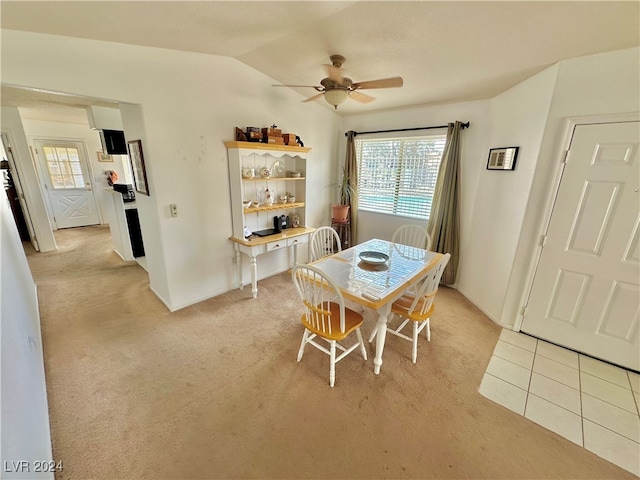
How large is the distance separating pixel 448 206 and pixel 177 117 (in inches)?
128

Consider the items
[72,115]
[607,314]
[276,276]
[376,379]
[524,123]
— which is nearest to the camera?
[376,379]

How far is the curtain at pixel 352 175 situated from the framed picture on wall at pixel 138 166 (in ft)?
9.20

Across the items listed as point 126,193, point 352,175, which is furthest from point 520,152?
point 126,193

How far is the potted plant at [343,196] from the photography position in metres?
3.92

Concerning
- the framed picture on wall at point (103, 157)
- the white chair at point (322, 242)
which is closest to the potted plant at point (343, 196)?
the white chair at point (322, 242)

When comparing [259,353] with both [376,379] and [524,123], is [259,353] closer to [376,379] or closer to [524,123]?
[376,379]

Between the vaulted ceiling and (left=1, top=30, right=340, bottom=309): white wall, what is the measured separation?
13cm

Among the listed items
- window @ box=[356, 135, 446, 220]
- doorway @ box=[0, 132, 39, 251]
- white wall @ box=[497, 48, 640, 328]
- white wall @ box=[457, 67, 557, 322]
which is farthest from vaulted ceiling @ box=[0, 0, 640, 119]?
doorway @ box=[0, 132, 39, 251]

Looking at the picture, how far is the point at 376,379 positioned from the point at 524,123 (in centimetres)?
271

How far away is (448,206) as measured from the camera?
3.29m

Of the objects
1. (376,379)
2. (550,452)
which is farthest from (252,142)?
(550,452)

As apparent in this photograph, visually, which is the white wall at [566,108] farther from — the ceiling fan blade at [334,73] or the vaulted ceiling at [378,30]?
the ceiling fan blade at [334,73]

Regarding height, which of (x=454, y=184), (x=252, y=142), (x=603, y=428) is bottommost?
(x=603, y=428)

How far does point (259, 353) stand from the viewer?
87.5 inches
